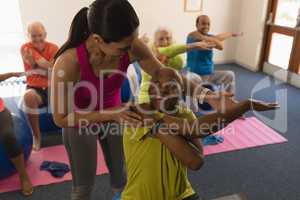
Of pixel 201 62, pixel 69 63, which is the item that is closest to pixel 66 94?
pixel 69 63

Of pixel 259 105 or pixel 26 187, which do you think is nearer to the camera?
pixel 259 105

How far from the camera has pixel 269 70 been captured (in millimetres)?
4598

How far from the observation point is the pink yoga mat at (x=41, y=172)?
2.16 meters

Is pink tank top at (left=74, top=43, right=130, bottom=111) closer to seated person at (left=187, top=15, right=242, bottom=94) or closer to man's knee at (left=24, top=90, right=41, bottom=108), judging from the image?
man's knee at (left=24, top=90, right=41, bottom=108)

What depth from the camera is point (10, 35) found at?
4152mm

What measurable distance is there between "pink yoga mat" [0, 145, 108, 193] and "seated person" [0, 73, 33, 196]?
89 millimetres

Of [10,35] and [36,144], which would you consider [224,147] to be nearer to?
[36,144]

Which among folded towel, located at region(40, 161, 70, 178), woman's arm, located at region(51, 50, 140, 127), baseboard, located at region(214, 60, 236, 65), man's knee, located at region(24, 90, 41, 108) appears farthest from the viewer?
baseboard, located at region(214, 60, 236, 65)

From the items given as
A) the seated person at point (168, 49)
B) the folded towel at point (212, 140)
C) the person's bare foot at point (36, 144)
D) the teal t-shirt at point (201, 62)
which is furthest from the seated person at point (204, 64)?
the person's bare foot at point (36, 144)

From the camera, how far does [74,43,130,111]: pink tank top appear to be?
1.24 metres

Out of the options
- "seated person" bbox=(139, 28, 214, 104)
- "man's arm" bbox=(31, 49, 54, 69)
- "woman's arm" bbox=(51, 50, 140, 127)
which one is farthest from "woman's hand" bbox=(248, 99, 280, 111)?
"man's arm" bbox=(31, 49, 54, 69)

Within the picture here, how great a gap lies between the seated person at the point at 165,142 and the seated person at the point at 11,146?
3.98ft

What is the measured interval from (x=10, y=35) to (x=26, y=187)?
2774 mm

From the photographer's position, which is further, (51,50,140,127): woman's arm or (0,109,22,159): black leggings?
(0,109,22,159): black leggings
